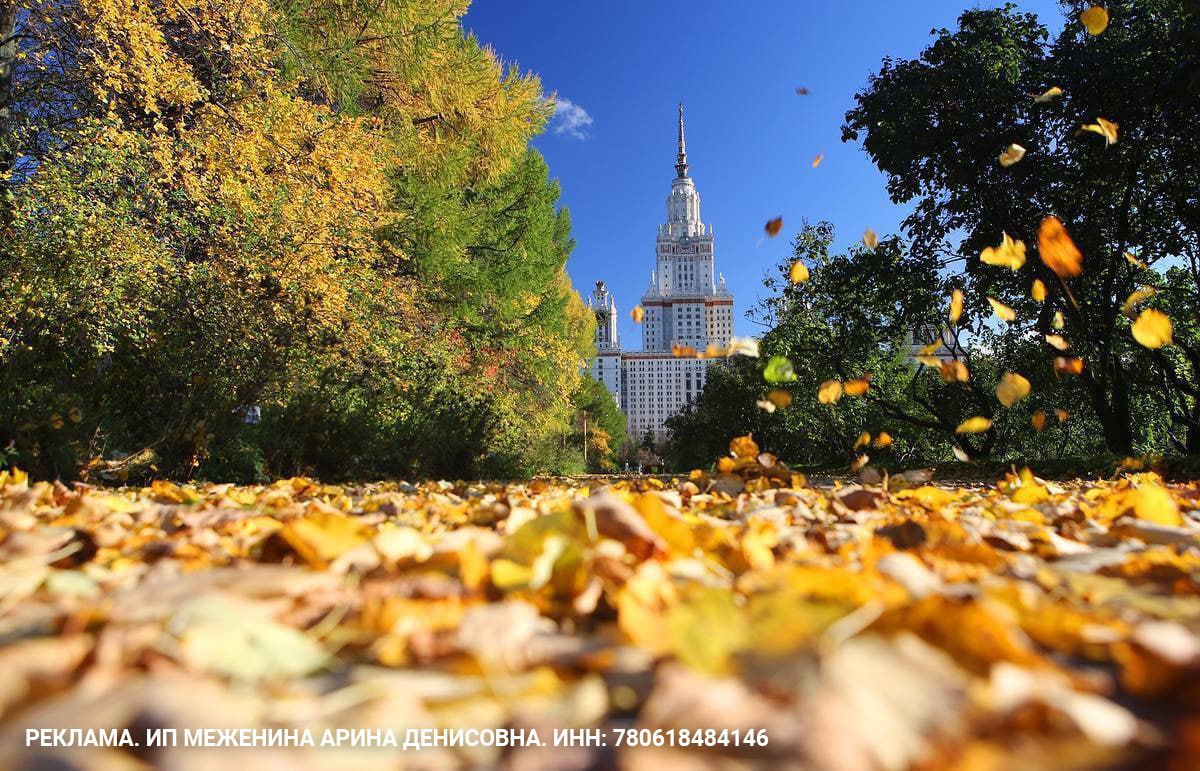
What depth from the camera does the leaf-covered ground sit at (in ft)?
1.31

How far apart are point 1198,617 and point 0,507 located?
2312mm

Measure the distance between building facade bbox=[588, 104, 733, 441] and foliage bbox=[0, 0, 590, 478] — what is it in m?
57.9

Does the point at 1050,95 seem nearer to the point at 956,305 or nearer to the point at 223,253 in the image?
the point at 956,305

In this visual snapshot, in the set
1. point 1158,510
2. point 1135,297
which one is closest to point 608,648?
point 1158,510

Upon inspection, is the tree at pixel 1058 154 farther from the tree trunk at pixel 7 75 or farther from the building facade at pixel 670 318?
the building facade at pixel 670 318

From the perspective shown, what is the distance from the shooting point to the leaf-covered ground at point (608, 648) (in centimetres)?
40

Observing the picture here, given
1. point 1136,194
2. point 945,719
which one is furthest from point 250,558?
point 1136,194

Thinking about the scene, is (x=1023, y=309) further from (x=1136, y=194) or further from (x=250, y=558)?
(x=250, y=558)

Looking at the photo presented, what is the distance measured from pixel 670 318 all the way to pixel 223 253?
219ft

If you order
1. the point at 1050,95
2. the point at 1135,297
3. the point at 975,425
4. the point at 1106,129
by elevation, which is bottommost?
the point at 975,425

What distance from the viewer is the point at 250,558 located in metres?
0.96

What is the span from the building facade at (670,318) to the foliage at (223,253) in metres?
57.9

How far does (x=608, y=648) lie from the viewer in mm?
556

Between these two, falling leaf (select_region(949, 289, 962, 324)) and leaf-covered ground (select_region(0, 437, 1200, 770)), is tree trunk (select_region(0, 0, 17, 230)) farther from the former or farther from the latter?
falling leaf (select_region(949, 289, 962, 324))
